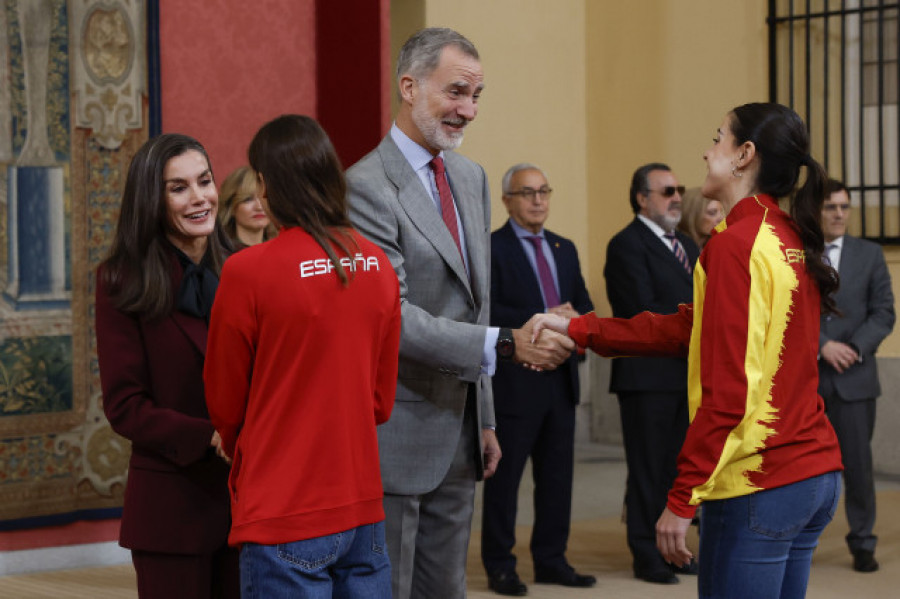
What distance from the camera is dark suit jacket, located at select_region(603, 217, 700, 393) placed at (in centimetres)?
504

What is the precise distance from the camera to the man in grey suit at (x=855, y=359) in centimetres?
518

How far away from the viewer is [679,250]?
521 centimetres

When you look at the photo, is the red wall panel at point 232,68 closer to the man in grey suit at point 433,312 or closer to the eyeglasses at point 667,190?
the eyeglasses at point 667,190

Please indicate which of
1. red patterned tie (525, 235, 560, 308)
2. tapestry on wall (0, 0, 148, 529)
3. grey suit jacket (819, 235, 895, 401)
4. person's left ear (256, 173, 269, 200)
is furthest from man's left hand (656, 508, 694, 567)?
tapestry on wall (0, 0, 148, 529)

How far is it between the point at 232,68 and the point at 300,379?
390 cm

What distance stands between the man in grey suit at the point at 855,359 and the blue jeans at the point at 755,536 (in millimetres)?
3073

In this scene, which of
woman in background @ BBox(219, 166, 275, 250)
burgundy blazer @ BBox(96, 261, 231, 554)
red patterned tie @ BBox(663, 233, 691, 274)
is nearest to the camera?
burgundy blazer @ BBox(96, 261, 231, 554)

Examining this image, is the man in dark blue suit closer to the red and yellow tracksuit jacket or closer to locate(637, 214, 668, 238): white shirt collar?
locate(637, 214, 668, 238): white shirt collar

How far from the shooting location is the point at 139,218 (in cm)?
246

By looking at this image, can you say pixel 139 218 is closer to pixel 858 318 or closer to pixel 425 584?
pixel 425 584

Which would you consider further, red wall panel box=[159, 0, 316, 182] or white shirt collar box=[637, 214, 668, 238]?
red wall panel box=[159, 0, 316, 182]

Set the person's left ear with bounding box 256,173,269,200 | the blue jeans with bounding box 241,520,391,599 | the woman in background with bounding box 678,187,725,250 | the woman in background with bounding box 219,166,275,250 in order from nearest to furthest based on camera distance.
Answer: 1. the blue jeans with bounding box 241,520,391,599
2. the person's left ear with bounding box 256,173,269,200
3. the woman in background with bounding box 219,166,275,250
4. the woman in background with bounding box 678,187,725,250

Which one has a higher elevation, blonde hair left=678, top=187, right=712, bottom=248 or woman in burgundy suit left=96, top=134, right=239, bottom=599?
blonde hair left=678, top=187, right=712, bottom=248

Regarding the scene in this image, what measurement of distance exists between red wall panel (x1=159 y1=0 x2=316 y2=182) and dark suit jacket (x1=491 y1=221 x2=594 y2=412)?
1333mm
